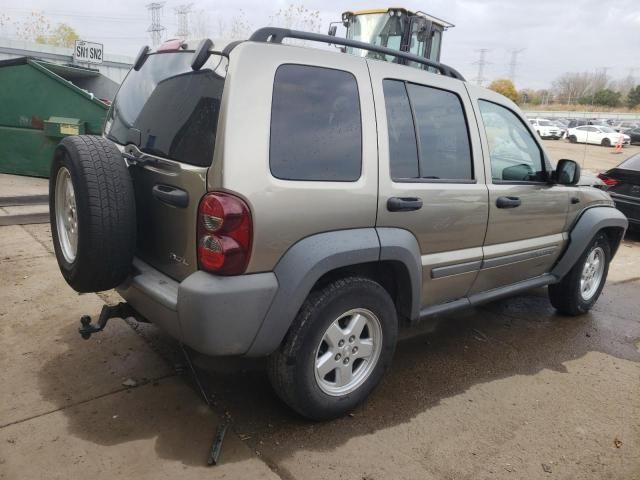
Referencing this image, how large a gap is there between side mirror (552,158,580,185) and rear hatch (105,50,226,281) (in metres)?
2.71

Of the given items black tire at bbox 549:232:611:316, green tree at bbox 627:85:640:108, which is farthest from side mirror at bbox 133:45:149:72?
green tree at bbox 627:85:640:108

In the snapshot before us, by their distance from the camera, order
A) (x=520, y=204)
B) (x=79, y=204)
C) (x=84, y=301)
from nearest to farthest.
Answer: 1. (x=79, y=204)
2. (x=520, y=204)
3. (x=84, y=301)

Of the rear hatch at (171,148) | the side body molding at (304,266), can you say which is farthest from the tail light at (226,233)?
the side body molding at (304,266)

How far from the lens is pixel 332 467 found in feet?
8.47

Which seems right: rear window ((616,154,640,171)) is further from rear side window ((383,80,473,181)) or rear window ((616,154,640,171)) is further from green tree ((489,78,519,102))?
green tree ((489,78,519,102))

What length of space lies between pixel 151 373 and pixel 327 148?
183 cm

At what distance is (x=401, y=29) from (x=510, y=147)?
8.57m

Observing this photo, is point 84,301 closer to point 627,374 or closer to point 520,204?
point 520,204

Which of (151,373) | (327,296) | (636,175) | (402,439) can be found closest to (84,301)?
(151,373)

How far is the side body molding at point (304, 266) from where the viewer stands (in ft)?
8.22

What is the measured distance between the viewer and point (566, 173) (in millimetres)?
3973

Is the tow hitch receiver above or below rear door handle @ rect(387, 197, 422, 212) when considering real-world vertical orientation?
A: below

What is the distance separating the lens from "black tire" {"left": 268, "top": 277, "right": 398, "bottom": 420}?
266cm

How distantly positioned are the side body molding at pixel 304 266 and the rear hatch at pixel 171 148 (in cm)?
45
